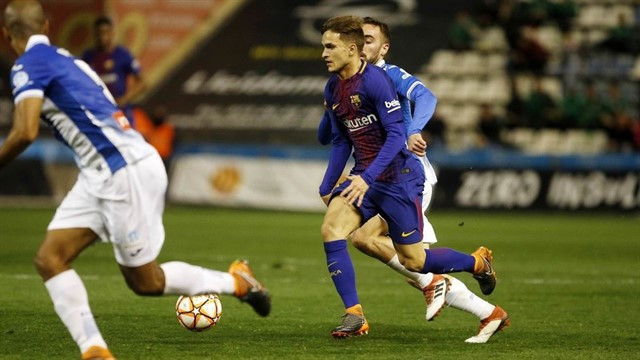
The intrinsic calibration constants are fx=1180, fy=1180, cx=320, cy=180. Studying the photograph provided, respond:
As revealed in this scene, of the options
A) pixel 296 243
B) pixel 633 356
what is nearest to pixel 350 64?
pixel 633 356

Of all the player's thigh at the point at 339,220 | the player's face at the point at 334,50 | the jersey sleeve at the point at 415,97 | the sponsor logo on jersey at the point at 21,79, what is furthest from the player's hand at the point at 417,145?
the sponsor logo on jersey at the point at 21,79

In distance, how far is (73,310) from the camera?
561 cm

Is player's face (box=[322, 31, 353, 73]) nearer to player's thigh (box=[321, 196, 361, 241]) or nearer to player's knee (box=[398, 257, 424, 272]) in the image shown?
player's thigh (box=[321, 196, 361, 241])

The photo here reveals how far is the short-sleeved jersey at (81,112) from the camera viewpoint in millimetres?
5656

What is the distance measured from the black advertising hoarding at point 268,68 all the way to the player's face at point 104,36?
1145cm

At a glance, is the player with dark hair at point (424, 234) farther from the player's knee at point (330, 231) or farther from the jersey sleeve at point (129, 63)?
the jersey sleeve at point (129, 63)

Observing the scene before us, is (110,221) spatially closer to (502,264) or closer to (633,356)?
(633,356)

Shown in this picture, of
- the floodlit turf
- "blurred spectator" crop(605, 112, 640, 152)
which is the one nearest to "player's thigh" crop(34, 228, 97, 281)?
the floodlit turf

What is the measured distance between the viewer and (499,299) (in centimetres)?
960

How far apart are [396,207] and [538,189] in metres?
13.3

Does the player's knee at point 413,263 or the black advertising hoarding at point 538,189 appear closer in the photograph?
the player's knee at point 413,263

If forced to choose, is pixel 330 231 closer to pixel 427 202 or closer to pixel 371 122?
pixel 371 122

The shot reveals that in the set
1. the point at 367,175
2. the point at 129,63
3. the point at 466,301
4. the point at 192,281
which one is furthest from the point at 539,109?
the point at 192,281

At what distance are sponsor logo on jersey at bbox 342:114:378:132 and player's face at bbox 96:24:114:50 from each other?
7.15 meters
